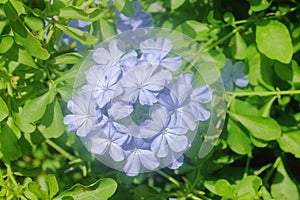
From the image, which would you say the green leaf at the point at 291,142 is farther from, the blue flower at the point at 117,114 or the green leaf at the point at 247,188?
the blue flower at the point at 117,114

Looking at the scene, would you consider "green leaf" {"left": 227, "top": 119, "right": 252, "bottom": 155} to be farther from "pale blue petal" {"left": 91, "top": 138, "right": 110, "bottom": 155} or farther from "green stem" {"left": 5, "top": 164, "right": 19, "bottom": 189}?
"green stem" {"left": 5, "top": 164, "right": 19, "bottom": 189}

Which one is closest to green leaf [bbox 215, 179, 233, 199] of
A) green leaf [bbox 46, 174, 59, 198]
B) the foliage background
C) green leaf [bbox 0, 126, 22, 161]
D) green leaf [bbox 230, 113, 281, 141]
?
the foliage background

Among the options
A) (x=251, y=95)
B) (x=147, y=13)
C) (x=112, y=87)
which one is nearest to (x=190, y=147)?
(x=112, y=87)

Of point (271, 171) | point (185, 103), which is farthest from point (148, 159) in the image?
point (271, 171)

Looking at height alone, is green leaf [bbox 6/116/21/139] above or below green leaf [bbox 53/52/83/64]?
below

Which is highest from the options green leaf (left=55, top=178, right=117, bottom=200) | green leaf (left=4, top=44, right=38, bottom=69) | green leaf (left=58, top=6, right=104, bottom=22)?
green leaf (left=58, top=6, right=104, bottom=22)

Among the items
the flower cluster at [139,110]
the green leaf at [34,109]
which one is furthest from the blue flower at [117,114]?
the green leaf at [34,109]

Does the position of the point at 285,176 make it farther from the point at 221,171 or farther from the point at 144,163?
the point at 144,163
